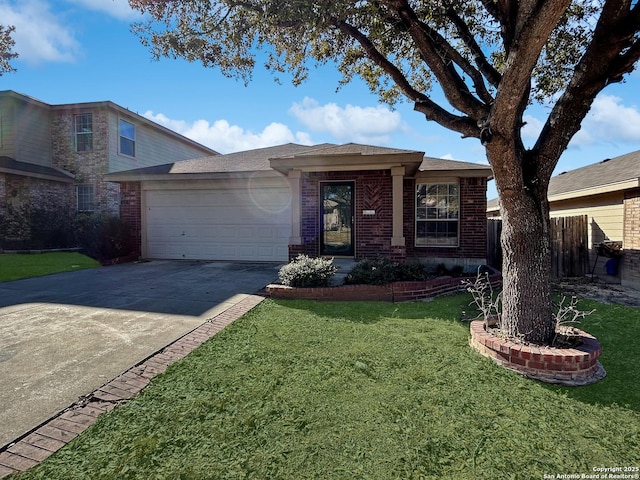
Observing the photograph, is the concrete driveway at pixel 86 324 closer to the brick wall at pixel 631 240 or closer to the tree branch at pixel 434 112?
the tree branch at pixel 434 112

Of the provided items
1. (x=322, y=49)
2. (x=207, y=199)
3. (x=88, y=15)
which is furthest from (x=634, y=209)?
(x=88, y=15)

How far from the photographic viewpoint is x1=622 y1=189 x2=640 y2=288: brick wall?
8.13 m

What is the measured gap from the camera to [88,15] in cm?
829

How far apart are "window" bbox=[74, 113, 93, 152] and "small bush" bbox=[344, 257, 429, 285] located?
14.3 meters

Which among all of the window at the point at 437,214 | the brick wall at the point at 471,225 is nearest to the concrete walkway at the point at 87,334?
the window at the point at 437,214

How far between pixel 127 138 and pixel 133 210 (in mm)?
6537

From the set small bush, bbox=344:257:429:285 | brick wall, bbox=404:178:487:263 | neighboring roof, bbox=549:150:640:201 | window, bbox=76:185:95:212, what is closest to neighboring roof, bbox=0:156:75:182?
window, bbox=76:185:95:212

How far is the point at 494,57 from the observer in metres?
6.92

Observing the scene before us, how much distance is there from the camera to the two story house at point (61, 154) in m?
13.9

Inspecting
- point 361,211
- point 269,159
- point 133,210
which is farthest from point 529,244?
point 133,210

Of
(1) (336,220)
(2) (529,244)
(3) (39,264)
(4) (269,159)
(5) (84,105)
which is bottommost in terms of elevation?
(3) (39,264)

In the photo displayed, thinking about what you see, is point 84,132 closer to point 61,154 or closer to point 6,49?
point 61,154

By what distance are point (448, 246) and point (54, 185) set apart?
15.9 metres

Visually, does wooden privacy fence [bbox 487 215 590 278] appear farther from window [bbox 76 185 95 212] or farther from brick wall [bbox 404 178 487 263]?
window [bbox 76 185 95 212]
